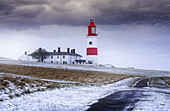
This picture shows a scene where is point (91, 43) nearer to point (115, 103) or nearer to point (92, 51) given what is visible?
point (92, 51)

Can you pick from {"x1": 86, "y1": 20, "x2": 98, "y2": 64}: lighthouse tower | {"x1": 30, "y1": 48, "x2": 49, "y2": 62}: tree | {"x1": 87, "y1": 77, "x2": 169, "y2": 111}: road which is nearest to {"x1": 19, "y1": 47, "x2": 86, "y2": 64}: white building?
{"x1": 30, "y1": 48, "x2": 49, "y2": 62}: tree

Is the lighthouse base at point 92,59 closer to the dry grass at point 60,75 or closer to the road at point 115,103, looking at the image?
the dry grass at point 60,75

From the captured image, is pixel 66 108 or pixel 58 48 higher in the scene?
pixel 58 48

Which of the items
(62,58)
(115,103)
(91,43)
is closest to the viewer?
(115,103)

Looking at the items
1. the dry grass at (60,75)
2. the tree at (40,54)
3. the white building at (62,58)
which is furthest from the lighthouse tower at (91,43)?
the dry grass at (60,75)

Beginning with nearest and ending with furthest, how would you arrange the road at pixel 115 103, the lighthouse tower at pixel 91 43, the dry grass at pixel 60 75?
the road at pixel 115 103 < the dry grass at pixel 60 75 < the lighthouse tower at pixel 91 43

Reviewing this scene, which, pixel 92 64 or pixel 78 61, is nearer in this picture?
pixel 92 64

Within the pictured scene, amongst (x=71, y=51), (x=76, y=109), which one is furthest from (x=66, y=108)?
(x=71, y=51)

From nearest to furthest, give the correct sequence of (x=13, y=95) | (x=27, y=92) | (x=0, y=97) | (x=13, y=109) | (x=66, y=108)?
1. (x=13, y=109)
2. (x=66, y=108)
3. (x=0, y=97)
4. (x=13, y=95)
5. (x=27, y=92)

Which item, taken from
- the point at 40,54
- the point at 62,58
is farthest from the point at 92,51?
the point at 40,54

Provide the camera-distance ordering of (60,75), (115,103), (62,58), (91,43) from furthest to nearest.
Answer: (62,58), (91,43), (60,75), (115,103)

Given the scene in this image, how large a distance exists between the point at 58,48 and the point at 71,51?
23.5ft

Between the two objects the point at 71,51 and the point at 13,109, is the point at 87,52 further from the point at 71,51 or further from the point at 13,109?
the point at 13,109

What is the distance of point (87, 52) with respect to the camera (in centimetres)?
8456
